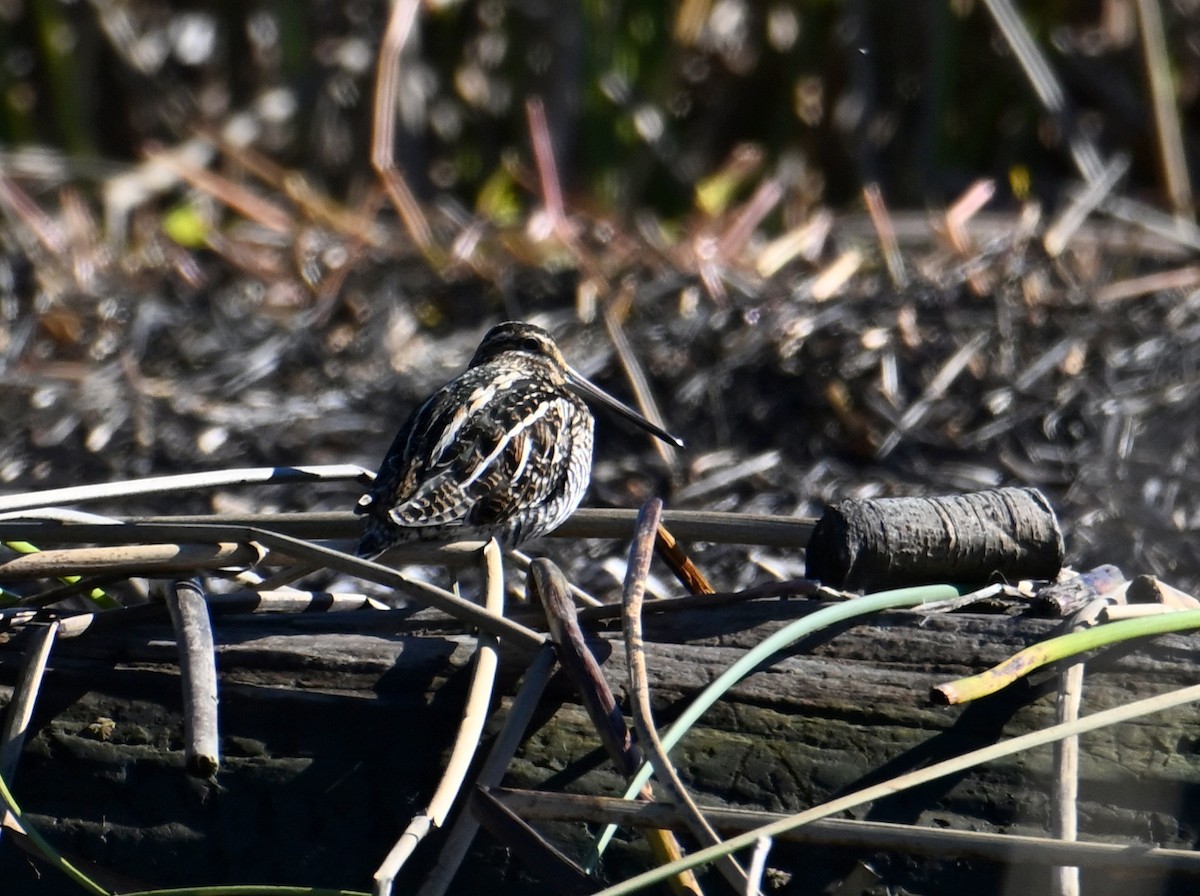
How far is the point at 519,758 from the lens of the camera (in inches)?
77.8

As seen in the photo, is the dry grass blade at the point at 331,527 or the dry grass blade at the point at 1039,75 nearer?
the dry grass blade at the point at 331,527

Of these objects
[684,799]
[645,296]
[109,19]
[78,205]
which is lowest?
[684,799]

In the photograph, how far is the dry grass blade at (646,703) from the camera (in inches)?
68.8

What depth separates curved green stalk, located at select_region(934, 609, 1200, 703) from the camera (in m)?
1.83

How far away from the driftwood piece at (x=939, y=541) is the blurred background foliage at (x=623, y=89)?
4.42 metres

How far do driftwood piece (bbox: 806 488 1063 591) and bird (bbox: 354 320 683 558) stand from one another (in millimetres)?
1047

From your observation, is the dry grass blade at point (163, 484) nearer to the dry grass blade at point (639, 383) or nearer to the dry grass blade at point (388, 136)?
the dry grass blade at point (639, 383)

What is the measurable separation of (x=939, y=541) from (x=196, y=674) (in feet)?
3.34

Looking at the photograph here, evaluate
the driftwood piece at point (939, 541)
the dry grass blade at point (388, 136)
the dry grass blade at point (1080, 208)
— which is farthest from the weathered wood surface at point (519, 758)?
the dry grass blade at point (388, 136)

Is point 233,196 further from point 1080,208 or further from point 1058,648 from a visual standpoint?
point 1058,648

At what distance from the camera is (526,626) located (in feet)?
7.11

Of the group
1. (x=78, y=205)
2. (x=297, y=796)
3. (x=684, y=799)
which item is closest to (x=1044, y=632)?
(x=684, y=799)

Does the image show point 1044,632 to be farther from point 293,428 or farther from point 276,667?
point 293,428

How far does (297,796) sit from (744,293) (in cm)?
355
